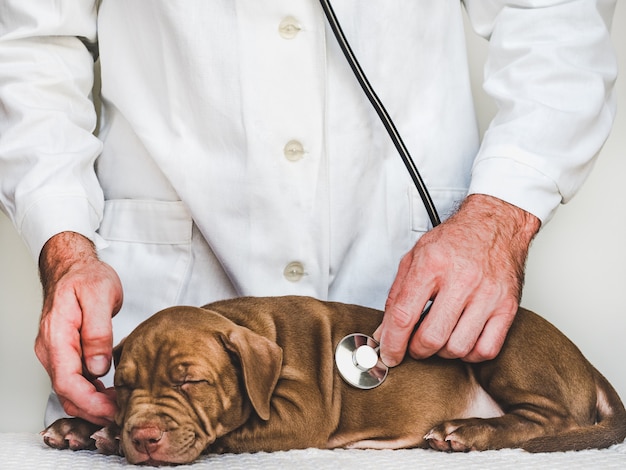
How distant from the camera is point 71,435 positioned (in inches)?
61.9

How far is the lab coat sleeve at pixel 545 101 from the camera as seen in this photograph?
1792mm

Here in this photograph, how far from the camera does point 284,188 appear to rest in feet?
6.14

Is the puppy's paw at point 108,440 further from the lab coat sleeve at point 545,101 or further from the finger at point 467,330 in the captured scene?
the lab coat sleeve at point 545,101

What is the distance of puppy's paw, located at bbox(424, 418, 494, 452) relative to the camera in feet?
5.12

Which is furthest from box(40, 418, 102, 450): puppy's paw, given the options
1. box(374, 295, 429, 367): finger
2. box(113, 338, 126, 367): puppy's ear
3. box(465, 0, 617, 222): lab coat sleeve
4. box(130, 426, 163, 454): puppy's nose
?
box(465, 0, 617, 222): lab coat sleeve

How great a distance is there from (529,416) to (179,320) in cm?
62

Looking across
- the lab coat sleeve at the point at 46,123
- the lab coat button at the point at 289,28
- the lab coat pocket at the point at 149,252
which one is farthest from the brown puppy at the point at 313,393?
the lab coat button at the point at 289,28

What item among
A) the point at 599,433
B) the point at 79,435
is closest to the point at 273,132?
the point at 79,435

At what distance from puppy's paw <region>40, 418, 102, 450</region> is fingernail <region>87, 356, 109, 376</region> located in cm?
9

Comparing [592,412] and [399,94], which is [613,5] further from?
[592,412]

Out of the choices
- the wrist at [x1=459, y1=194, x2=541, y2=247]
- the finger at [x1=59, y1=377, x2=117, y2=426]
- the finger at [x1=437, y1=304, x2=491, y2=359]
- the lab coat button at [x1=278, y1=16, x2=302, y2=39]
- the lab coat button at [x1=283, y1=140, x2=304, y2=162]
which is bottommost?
the finger at [x1=59, y1=377, x2=117, y2=426]

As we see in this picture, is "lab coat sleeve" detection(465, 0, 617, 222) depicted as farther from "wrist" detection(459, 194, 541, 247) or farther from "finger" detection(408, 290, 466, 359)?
"finger" detection(408, 290, 466, 359)

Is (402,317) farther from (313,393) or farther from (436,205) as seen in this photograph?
(436,205)

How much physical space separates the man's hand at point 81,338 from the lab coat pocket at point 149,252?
0.94 ft
